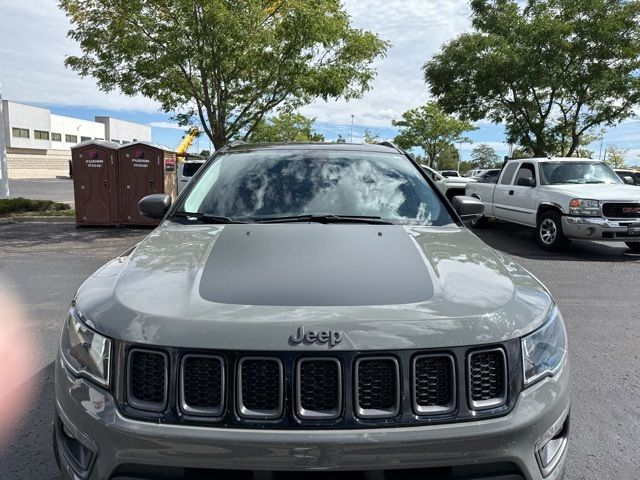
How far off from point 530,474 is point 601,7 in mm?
18747

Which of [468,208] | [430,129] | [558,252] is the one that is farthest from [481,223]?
[430,129]

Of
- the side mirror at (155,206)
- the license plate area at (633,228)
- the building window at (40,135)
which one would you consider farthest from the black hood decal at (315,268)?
the building window at (40,135)

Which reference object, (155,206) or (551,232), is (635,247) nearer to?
(551,232)

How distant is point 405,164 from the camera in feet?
12.0

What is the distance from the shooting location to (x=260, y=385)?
1.69m

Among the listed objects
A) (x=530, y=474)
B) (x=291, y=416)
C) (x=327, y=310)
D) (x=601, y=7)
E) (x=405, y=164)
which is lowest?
(x=530, y=474)

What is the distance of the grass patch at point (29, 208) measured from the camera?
540 inches

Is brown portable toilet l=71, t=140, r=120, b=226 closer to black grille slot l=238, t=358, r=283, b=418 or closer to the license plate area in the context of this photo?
the license plate area

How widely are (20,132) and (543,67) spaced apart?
61981 millimetres

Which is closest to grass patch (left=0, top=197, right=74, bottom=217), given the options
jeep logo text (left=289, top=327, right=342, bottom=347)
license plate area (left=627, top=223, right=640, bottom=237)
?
license plate area (left=627, top=223, right=640, bottom=237)

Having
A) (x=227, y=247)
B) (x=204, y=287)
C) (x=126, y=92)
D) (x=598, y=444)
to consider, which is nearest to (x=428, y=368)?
(x=204, y=287)

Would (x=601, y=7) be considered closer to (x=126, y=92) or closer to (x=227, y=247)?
(x=126, y=92)

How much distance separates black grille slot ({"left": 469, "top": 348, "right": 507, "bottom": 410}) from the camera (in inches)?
68.7

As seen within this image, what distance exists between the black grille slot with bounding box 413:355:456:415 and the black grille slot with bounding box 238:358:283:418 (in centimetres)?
46
